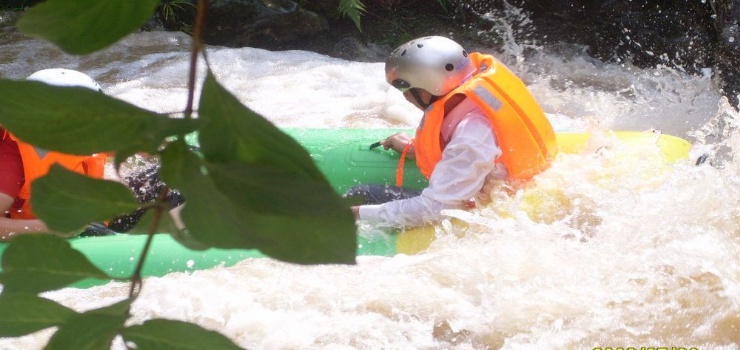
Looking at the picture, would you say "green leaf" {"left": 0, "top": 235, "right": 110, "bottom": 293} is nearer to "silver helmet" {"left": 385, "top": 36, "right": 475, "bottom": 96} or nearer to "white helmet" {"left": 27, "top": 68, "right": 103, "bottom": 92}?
"white helmet" {"left": 27, "top": 68, "right": 103, "bottom": 92}

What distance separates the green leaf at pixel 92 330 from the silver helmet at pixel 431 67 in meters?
2.41

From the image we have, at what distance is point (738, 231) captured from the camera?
2330 mm

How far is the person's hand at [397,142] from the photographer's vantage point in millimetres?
3027

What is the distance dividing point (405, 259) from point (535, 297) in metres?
0.39

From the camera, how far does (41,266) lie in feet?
0.99

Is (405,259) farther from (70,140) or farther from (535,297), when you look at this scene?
(70,140)

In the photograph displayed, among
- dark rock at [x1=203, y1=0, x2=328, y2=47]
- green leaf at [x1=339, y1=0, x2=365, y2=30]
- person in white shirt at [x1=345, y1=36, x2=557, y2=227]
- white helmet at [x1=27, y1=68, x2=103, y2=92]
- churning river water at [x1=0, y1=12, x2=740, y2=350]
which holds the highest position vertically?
white helmet at [x1=27, y1=68, x2=103, y2=92]

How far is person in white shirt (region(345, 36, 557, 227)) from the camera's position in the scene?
2.51m

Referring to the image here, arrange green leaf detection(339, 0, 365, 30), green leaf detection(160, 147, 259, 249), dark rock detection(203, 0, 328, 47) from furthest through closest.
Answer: dark rock detection(203, 0, 328, 47) → green leaf detection(339, 0, 365, 30) → green leaf detection(160, 147, 259, 249)

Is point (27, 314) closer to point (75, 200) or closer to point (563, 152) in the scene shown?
point (75, 200)

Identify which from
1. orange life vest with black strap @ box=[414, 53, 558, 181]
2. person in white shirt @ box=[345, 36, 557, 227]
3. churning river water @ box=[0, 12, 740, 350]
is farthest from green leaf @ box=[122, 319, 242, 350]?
orange life vest with black strap @ box=[414, 53, 558, 181]

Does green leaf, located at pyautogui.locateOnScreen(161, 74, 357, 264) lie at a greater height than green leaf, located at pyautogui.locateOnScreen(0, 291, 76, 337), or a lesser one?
greater

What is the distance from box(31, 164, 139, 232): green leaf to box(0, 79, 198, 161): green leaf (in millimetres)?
13

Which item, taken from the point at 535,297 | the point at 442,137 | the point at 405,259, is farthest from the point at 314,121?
the point at 535,297
